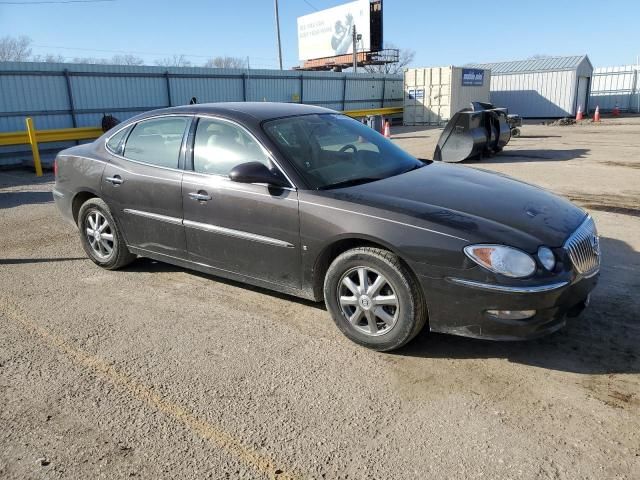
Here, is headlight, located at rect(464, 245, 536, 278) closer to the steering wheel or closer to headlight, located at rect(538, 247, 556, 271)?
headlight, located at rect(538, 247, 556, 271)

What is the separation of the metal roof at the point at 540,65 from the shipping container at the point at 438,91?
4.96 m

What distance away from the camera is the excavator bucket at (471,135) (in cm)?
1247

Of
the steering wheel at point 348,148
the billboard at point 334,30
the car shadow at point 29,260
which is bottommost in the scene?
the car shadow at point 29,260

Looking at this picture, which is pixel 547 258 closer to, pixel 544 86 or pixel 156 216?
pixel 156 216

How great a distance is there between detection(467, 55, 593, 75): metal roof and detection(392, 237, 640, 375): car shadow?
30313 millimetres

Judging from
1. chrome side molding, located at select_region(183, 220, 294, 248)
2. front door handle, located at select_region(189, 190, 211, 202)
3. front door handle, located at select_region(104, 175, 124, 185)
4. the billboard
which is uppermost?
the billboard

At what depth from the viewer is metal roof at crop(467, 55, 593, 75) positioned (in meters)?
30.3

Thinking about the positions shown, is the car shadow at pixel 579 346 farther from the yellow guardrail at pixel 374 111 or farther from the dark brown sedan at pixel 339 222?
the yellow guardrail at pixel 374 111

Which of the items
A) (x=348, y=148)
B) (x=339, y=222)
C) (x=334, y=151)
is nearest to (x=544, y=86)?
(x=348, y=148)

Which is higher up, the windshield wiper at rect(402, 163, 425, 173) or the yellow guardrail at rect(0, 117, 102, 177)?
the windshield wiper at rect(402, 163, 425, 173)

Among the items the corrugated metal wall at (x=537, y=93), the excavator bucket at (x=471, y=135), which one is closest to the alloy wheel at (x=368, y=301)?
the excavator bucket at (x=471, y=135)

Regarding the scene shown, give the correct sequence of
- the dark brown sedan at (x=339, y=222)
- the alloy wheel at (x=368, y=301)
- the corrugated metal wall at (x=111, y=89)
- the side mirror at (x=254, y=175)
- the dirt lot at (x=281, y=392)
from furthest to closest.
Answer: the corrugated metal wall at (x=111, y=89) → the side mirror at (x=254, y=175) → the alloy wheel at (x=368, y=301) → the dark brown sedan at (x=339, y=222) → the dirt lot at (x=281, y=392)

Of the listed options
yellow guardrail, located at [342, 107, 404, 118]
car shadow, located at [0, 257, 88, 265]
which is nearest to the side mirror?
car shadow, located at [0, 257, 88, 265]

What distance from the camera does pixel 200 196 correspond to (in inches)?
166
